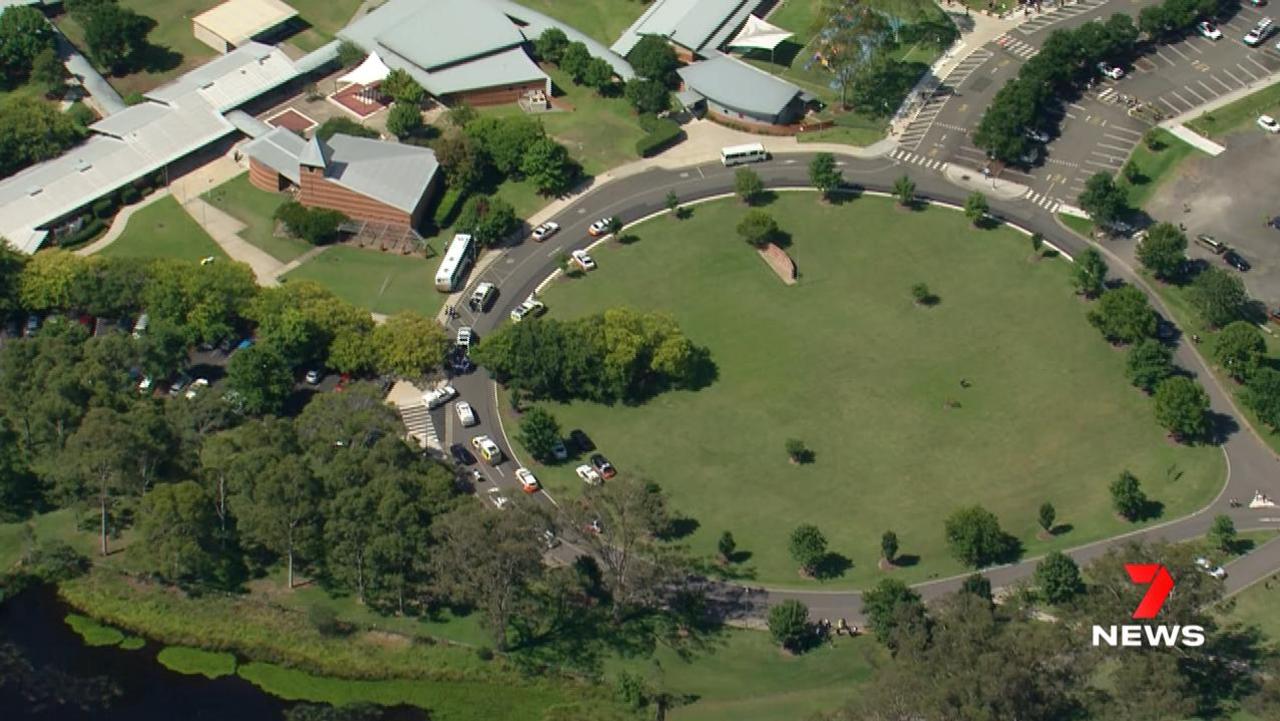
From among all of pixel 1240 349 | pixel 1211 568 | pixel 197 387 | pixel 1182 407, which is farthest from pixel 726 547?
pixel 1240 349

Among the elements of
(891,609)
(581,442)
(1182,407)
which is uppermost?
(1182,407)

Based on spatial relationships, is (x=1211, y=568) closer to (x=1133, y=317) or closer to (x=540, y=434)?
(x=1133, y=317)

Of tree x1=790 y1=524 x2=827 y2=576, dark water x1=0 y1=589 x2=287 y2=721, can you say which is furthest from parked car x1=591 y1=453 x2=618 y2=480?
dark water x1=0 y1=589 x2=287 y2=721

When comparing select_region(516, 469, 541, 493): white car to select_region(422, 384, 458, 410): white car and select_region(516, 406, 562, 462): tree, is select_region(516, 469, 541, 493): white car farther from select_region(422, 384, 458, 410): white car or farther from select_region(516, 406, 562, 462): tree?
select_region(422, 384, 458, 410): white car

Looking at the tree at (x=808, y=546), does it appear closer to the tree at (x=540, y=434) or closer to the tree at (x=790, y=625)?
the tree at (x=790, y=625)

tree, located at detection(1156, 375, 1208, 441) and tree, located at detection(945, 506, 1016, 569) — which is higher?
tree, located at detection(1156, 375, 1208, 441)

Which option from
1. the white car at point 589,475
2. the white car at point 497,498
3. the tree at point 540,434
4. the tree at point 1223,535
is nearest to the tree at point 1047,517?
the tree at point 1223,535

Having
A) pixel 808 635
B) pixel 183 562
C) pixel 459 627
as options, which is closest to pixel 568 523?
pixel 459 627
